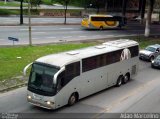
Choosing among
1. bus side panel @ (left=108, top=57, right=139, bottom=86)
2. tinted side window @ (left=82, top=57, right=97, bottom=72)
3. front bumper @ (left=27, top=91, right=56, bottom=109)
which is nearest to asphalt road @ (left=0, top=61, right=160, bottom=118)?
front bumper @ (left=27, top=91, right=56, bottom=109)

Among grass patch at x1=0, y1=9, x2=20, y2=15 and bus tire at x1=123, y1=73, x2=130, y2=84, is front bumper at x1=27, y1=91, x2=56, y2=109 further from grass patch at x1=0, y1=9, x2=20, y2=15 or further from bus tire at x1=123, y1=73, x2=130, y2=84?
grass patch at x1=0, y1=9, x2=20, y2=15

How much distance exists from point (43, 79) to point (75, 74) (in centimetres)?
209

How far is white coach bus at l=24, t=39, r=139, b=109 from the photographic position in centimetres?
1886

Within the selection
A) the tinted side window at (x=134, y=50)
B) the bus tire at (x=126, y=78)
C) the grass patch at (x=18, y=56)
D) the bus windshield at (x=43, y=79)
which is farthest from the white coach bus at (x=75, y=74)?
the grass patch at (x=18, y=56)

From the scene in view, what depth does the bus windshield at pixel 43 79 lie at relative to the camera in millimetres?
18766

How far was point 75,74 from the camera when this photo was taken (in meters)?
20.3

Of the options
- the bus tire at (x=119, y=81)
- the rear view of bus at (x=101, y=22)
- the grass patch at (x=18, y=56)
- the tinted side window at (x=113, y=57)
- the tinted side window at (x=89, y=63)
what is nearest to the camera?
the tinted side window at (x=89, y=63)

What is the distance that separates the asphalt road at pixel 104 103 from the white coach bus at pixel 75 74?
39 centimetres

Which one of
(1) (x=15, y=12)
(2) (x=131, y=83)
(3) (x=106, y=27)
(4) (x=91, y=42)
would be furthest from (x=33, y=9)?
(2) (x=131, y=83)

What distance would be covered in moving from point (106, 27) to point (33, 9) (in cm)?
2048

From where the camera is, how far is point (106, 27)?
6456cm

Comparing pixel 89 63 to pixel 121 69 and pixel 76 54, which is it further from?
pixel 121 69

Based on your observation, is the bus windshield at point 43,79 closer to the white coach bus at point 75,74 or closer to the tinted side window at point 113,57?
the white coach bus at point 75,74

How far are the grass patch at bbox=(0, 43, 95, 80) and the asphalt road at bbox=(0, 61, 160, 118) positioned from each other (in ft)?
11.1
